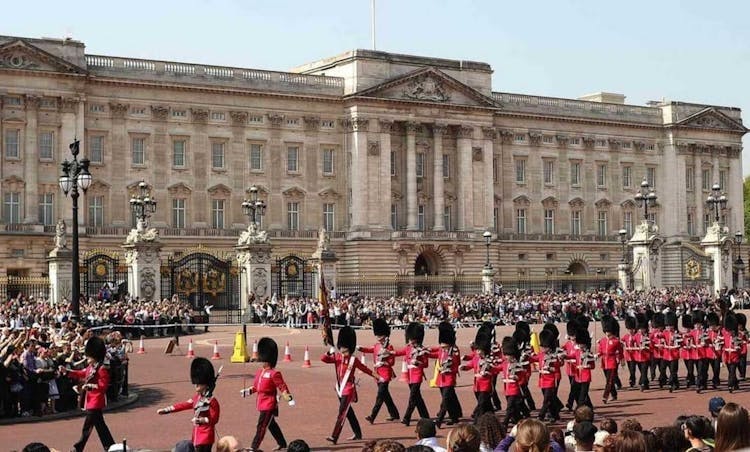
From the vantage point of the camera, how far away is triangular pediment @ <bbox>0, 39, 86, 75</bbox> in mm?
60062

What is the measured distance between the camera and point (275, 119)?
69.8m

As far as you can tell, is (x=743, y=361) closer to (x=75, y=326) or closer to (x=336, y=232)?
(x=75, y=326)

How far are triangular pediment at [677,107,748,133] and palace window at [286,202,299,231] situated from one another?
31653mm

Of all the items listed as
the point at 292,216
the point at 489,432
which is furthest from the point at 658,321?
the point at 292,216

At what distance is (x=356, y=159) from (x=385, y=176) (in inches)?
87.5

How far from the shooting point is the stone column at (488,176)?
7581 centimetres

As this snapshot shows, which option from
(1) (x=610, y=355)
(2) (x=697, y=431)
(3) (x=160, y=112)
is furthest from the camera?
(3) (x=160, y=112)

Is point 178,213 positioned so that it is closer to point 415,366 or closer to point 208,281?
point 208,281

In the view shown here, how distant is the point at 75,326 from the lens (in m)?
25.9

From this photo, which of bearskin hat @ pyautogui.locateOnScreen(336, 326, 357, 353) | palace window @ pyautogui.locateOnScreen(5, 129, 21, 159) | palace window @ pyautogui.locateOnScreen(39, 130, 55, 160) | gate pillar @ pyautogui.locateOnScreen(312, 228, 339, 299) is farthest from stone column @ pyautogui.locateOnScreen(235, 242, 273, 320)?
bearskin hat @ pyautogui.locateOnScreen(336, 326, 357, 353)

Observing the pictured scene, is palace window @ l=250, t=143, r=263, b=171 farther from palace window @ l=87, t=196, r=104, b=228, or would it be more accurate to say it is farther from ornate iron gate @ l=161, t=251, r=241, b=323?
ornate iron gate @ l=161, t=251, r=241, b=323

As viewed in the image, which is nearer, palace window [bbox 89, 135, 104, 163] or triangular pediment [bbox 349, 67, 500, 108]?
palace window [bbox 89, 135, 104, 163]

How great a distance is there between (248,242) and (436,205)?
30.0 meters

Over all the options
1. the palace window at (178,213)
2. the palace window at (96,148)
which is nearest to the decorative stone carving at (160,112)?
the palace window at (96,148)
